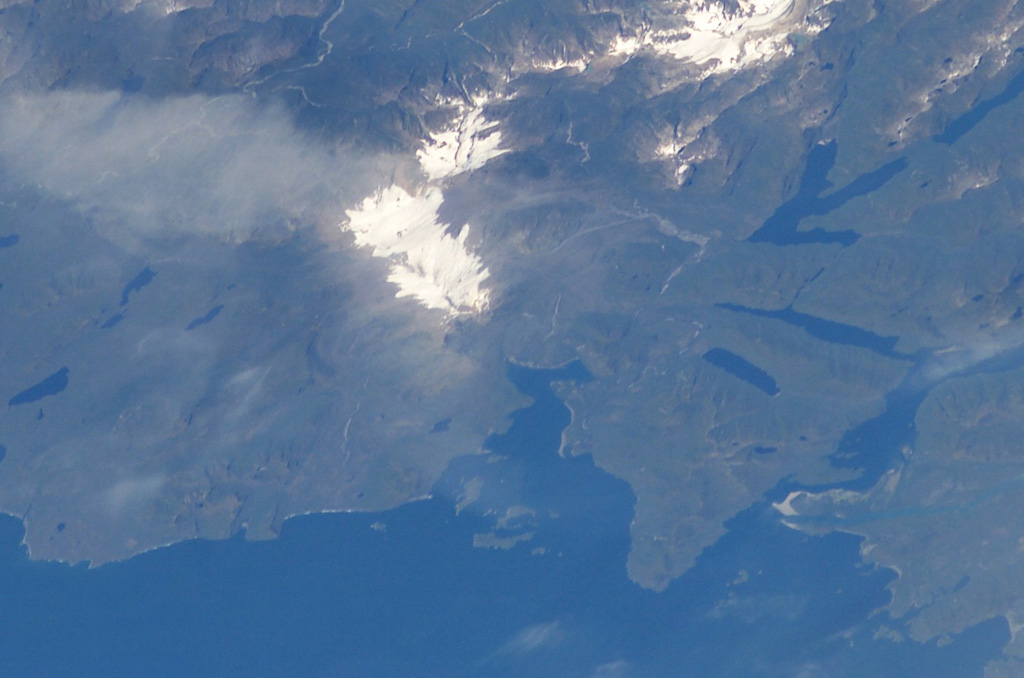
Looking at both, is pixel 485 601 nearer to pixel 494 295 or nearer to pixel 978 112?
pixel 494 295

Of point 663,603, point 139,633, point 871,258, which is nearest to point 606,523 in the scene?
point 663,603

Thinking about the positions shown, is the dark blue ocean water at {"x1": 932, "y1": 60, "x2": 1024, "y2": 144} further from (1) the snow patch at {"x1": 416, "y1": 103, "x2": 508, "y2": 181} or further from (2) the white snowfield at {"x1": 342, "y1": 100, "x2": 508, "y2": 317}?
(2) the white snowfield at {"x1": 342, "y1": 100, "x2": 508, "y2": 317}

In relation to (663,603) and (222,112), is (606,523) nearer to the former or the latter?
(663,603)

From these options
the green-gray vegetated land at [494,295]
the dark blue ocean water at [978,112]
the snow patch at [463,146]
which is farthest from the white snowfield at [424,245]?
Answer: the dark blue ocean water at [978,112]

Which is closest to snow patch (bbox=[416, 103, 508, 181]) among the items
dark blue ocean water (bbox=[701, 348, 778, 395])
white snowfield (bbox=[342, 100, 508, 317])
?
white snowfield (bbox=[342, 100, 508, 317])

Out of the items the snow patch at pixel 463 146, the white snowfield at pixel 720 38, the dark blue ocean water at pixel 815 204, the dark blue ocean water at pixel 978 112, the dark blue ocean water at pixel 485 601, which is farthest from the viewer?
the dark blue ocean water at pixel 978 112

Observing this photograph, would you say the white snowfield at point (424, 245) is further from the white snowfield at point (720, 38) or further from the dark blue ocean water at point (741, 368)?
the white snowfield at point (720, 38)
